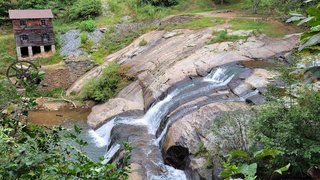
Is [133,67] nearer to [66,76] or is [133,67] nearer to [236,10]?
[66,76]

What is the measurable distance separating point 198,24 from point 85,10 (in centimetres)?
1071

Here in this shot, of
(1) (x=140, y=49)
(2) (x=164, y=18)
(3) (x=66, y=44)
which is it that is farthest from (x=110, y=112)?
(2) (x=164, y=18)

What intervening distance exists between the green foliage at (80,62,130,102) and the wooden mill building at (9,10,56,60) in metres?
6.62

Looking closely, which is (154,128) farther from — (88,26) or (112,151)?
(88,26)

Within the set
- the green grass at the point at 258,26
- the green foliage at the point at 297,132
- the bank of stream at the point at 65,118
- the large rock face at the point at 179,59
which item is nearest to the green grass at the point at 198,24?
the large rock face at the point at 179,59

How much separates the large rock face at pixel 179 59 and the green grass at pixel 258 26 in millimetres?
889

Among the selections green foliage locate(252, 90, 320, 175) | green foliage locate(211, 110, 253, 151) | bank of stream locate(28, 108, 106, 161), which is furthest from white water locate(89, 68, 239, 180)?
green foliage locate(252, 90, 320, 175)

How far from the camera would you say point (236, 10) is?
2694 centimetres

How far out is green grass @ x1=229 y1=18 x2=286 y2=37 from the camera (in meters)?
19.7

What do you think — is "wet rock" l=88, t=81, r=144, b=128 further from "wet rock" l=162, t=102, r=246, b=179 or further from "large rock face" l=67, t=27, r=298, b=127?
"wet rock" l=162, t=102, r=246, b=179

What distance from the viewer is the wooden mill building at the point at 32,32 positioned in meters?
24.1

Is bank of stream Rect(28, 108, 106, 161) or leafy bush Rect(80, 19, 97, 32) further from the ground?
leafy bush Rect(80, 19, 97, 32)

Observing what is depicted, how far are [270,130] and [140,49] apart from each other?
15.2 m

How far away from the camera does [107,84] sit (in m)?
19.8
